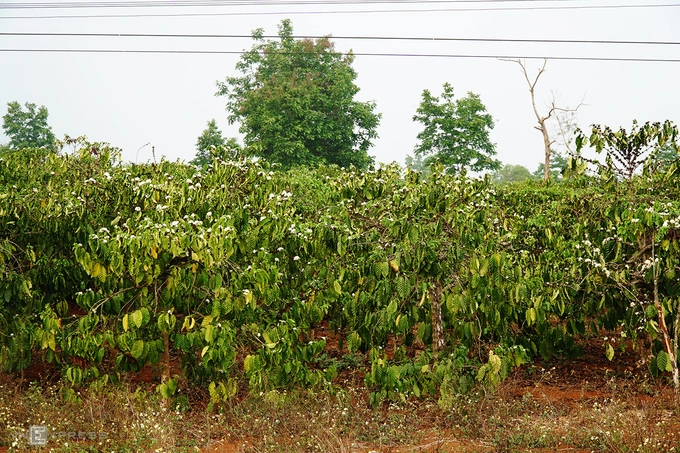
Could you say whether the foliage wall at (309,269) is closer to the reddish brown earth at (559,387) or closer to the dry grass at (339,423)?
the dry grass at (339,423)

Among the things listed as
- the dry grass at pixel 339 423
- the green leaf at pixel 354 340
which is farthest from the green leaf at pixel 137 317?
the green leaf at pixel 354 340

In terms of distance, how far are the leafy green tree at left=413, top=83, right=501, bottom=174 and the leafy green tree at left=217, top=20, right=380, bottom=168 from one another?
3.64 meters

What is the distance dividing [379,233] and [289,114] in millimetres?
26163

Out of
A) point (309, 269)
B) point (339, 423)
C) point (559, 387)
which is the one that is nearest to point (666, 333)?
point (559, 387)

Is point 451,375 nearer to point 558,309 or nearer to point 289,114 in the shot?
point 558,309

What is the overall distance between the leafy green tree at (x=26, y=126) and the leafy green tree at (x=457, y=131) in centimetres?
2808

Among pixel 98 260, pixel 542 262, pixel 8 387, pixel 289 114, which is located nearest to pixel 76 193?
pixel 98 260

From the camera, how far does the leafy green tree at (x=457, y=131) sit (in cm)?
3684

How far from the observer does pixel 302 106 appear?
3338 centimetres

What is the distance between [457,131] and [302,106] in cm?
867

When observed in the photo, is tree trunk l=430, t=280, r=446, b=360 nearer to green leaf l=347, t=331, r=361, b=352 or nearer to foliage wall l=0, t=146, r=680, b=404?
foliage wall l=0, t=146, r=680, b=404

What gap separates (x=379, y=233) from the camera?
26.5 ft

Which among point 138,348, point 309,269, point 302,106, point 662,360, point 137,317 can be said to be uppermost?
point 302,106

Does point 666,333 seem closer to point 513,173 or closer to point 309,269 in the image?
point 309,269
